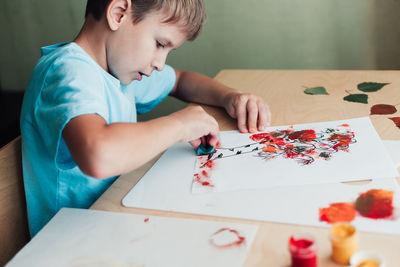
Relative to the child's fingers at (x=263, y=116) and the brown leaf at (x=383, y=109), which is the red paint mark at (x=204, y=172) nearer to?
the child's fingers at (x=263, y=116)

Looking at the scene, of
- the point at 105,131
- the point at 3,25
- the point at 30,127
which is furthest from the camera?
the point at 3,25

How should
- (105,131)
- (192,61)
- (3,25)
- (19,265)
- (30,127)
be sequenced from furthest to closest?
(3,25), (192,61), (30,127), (105,131), (19,265)

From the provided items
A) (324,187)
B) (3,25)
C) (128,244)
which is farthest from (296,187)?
(3,25)

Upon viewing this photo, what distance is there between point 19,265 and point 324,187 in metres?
0.43

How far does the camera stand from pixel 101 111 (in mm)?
674

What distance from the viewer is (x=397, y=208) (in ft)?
1.82

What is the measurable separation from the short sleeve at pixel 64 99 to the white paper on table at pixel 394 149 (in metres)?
0.48

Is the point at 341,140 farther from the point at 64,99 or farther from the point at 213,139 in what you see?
the point at 64,99

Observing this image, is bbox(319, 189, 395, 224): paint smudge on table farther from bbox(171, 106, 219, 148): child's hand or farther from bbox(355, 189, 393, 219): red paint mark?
bbox(171, 106, 219, 148): child's hand

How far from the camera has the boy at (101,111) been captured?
0.64m

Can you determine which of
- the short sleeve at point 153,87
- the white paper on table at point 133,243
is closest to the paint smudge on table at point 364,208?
the white paper on table at point 133,243

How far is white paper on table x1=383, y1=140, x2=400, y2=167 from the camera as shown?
687mm

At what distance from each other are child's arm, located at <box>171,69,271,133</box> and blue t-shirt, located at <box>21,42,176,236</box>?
0.73 feet

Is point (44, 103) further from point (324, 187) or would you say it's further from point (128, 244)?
point (324, 187)
